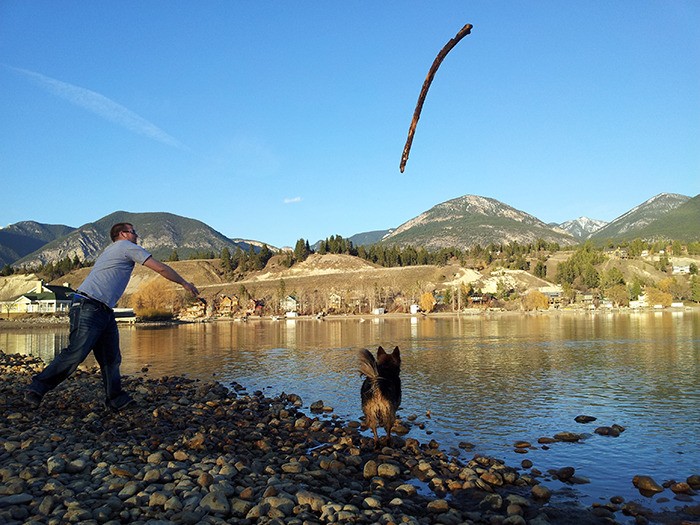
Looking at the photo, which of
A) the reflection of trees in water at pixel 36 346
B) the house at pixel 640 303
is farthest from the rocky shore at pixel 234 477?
the house at pixel 640 303

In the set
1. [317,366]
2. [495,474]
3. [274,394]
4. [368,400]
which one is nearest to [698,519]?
[495,474]

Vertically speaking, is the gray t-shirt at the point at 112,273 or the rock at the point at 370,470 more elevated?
the gray t-shirt at the point at 112,273

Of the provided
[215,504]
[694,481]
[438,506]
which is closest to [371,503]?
[438,506]

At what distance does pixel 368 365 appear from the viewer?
10.6 metres

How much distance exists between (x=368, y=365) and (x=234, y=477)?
3520 millimetres

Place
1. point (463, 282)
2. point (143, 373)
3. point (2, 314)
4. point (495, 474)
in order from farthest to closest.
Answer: point (463, 282) < point (2, 314) < point (143, 373) < point (495, 474)

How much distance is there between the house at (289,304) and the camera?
151 m

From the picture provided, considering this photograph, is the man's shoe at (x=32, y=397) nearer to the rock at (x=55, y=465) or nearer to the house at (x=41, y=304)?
the rock at (x=55, y=465)

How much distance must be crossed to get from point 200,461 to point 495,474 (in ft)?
16.6

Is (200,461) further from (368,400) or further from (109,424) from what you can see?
(368,400)

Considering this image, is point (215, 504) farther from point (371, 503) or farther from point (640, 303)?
point (640, 303)

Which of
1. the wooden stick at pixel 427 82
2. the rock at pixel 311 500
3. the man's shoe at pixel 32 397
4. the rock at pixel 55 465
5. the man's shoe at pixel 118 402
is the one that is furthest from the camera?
the man's shoe at pixel 118 402

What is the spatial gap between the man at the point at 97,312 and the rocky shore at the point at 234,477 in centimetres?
94

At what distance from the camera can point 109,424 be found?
1016cm
